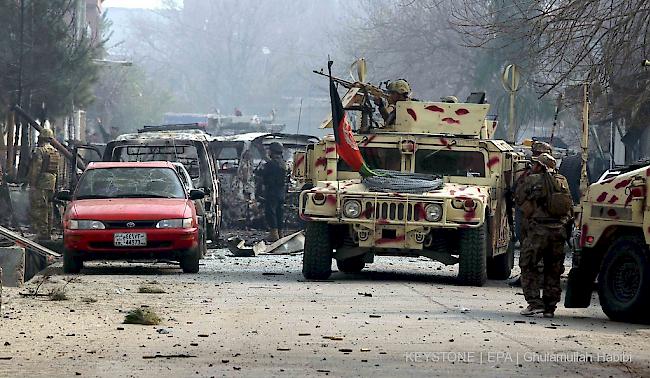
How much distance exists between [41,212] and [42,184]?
0.52 meters

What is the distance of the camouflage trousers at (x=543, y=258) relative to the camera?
504 inches

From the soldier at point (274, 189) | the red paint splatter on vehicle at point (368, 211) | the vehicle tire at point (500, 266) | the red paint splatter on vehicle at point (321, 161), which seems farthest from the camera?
the soldier at point (274, 189)

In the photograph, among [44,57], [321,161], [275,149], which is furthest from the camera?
[44,57]

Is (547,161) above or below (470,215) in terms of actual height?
above

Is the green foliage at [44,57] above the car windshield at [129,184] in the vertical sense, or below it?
above

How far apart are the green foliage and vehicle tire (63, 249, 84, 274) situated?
50.8 feet

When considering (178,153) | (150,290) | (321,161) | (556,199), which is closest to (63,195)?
(321,161)

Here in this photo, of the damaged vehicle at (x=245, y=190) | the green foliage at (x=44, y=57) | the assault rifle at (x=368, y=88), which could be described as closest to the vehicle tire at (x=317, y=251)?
the assault rifle at (x=368, y=88)

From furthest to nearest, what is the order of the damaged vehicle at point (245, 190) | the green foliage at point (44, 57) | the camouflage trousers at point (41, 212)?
the green foliage at point (44, 57) < the damaged vehicle at point (245, 190) < the camouflage trousers at point (41, 212)

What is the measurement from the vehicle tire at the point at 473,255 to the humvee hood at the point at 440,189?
1.24 ft

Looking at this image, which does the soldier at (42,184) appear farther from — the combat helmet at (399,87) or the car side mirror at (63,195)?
the combat helmet at (399,87)

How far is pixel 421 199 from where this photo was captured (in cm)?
1530

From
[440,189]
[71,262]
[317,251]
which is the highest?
[440,189]

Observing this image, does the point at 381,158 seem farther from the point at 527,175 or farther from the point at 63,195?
the point at 527,175
